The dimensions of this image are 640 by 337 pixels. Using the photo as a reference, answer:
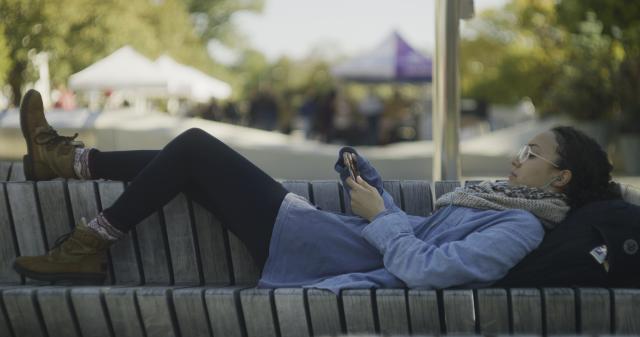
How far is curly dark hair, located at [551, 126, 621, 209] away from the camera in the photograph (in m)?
3.43

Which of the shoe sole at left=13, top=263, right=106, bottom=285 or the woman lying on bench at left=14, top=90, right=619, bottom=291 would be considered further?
the shoe sole at left=13, top=263, right=106, bottom=285

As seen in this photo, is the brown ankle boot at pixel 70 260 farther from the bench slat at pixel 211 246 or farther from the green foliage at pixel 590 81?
the green foliage at pixel 590 81

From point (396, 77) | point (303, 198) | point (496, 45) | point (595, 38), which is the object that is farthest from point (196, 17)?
point (303, 198)

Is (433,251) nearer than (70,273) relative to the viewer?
Yes

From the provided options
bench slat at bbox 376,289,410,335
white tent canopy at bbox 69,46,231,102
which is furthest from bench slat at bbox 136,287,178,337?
white tent canopy at bbox 69,46,231,102

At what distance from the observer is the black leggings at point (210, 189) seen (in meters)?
3.46

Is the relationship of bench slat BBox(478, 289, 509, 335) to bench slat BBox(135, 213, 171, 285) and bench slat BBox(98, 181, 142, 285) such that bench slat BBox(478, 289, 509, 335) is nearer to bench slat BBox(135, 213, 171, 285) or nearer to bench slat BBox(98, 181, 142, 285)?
bench slat BBox(135, 213, 171, 285)

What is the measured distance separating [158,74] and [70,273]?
686 inches

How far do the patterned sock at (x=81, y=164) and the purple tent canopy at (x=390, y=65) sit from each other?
18.9 meters

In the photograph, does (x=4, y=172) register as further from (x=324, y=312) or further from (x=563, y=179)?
(x=563, y=179)

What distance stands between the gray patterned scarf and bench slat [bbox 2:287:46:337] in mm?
1536

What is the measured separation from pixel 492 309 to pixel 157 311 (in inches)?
44.3

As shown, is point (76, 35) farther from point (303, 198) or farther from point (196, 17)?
point (196, 17)

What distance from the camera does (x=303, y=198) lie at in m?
3.61
